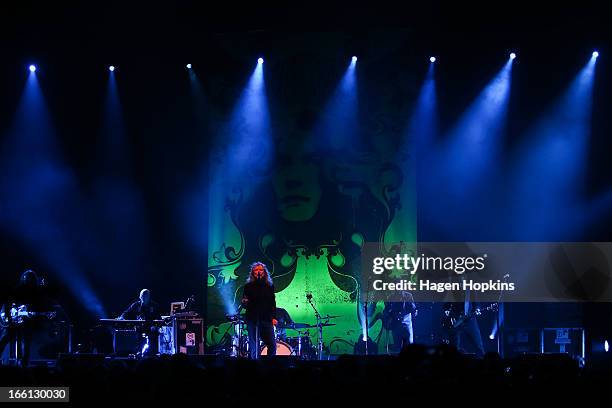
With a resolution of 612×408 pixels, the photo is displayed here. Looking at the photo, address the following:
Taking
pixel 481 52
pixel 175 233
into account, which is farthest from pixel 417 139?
pixel 175 233

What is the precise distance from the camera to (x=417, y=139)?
49.0 ft

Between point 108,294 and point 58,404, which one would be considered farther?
point 108,294

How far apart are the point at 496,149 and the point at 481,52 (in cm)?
189

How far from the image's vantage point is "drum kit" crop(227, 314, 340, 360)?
42.6ft

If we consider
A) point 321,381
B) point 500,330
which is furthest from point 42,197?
point 321,381

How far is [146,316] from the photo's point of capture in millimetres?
13578

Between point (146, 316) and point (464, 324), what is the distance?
18.5 feet

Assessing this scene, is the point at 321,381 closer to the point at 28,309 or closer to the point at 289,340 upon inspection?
the point at 28,309

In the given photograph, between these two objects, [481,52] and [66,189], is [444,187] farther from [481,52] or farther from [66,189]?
[66,189]

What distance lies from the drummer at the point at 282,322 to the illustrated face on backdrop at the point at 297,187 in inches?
79.5

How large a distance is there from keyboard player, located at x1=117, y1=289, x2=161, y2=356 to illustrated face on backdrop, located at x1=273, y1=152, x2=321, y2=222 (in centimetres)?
304

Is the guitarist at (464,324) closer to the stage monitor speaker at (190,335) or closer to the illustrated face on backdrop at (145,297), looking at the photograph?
the stage monitor speaker at (190,335)

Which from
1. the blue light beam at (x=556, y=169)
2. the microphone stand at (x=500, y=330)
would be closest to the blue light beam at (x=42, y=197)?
the microphone stand at (x=500, y=330)

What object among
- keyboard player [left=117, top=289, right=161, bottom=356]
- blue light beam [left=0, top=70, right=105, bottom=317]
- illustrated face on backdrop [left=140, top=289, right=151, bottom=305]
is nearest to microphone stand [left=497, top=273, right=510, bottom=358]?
keyboard player [left=117, top=289, right=161, bottom=356]
